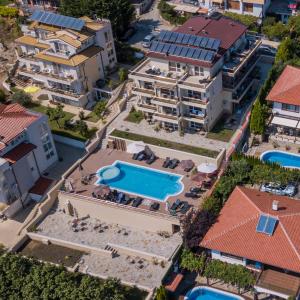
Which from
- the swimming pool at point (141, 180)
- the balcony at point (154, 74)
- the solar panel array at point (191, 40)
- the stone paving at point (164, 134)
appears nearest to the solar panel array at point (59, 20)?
the balcony at point (154, 74)

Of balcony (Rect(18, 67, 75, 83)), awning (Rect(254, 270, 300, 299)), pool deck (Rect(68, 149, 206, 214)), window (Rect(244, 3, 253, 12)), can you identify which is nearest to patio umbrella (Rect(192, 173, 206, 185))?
pool deck (Rect(68, 149, 206, 214))

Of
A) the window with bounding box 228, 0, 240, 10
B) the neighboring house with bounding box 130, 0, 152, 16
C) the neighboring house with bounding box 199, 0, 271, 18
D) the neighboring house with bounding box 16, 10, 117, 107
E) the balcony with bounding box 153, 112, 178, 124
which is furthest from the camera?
the neighboring house with bounding box 130, 0, 152, 16

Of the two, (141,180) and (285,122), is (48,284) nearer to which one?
(141,180)

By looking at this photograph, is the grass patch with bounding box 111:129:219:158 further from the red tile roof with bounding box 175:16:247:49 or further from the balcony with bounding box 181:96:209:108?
the red tile roof with bounding box 175:16:247:49

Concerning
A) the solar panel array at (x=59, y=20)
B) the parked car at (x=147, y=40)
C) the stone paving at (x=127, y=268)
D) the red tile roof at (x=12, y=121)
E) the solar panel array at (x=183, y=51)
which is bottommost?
the stone paving at (x=127, y=268)

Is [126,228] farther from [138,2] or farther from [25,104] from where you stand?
[138,2]

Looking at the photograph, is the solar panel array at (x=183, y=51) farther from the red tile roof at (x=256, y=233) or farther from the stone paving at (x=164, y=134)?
the red tile roof at (x=256, y=233)
